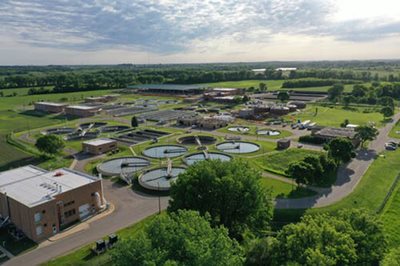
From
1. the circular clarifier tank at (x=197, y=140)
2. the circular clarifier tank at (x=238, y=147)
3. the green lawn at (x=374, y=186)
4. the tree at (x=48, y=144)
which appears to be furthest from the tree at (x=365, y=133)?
the tree at (x=48, y=144)

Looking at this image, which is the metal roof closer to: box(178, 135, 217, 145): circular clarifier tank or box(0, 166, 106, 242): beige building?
box(0, 166, 106, 242): beige building

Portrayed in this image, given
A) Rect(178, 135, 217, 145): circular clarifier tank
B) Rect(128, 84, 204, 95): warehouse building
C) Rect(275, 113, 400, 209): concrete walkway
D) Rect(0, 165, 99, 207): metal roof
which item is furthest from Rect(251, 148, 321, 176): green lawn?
Rect(128, 84, 204, 95): warehouse building

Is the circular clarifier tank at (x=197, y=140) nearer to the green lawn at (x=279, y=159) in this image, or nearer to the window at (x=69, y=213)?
the green lawn at (x=279, y=159)

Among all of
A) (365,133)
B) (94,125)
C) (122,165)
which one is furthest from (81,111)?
(365,133)

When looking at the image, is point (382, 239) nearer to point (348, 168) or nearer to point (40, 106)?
point (348, 168)

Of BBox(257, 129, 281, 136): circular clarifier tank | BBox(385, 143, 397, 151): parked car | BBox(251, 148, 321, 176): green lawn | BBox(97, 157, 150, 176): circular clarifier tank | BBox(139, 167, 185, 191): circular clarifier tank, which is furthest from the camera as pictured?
BBox(257, 129, 281, 136): circular clarifier tank

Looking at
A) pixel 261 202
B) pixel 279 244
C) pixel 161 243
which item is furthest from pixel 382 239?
pixel 161 243
